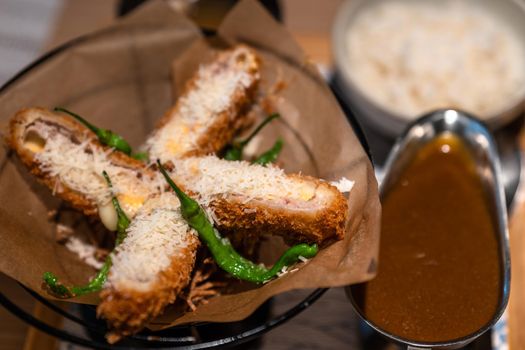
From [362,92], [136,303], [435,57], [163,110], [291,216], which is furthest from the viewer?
[435,57]

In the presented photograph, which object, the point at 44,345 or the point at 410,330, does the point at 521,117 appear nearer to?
the point at 410,330

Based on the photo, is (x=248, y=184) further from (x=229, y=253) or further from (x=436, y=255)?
(x=436, y=255)

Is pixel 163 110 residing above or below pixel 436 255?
above

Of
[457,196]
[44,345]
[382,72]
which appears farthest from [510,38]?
[44,345]

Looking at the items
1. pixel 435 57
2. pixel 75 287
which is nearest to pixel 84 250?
pixel 75 287

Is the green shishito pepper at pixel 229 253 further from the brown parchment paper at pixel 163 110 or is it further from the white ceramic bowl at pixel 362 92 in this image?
the white ceramic bowl at pixel 362 92

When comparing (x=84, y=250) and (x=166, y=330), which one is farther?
(x=84, y=250)

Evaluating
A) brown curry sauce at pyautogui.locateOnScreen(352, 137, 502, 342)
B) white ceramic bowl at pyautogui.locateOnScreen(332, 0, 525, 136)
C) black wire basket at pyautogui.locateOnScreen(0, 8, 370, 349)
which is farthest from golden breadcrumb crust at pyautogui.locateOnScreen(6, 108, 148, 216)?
white ceramic bowl at pyautogui.locateOnScreen(332, 0, 525, 136)
